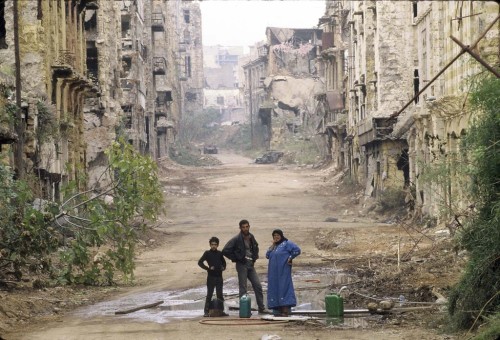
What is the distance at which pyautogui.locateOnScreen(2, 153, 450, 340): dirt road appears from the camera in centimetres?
1398

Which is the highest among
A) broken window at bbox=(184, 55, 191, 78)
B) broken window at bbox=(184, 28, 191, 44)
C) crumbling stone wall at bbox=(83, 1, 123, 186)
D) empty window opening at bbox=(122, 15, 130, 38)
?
broken window at bbox=(184, 28, 191, 44)

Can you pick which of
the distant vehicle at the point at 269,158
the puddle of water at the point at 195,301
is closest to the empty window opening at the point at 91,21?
the puddle of water at the point at 195,301

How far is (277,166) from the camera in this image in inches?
3130

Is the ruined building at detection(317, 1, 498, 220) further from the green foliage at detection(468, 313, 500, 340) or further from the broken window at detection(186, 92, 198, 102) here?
the broken window at detection(186, 92, 198, 102)

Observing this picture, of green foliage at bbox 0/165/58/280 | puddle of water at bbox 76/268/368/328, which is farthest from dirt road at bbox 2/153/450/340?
green foliage at bbox 0/165/58/280

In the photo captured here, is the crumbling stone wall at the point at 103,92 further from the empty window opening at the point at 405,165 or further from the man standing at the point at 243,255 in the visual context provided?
Result: the man standing at the point at 243,255

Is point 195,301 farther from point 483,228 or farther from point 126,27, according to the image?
point 126,27

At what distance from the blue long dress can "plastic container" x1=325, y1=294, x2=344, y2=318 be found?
1.03 m

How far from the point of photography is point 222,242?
3322 cm

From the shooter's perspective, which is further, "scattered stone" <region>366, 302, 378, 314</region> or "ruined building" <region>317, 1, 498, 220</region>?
"ruined building" <region>317, 1, 498, 220</region>

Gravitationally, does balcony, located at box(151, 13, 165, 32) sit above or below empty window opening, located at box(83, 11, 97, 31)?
above

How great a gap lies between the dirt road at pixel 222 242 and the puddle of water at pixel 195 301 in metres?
0.03

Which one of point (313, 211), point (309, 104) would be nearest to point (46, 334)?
point (313, 211)

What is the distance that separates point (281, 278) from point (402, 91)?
29.8 m
